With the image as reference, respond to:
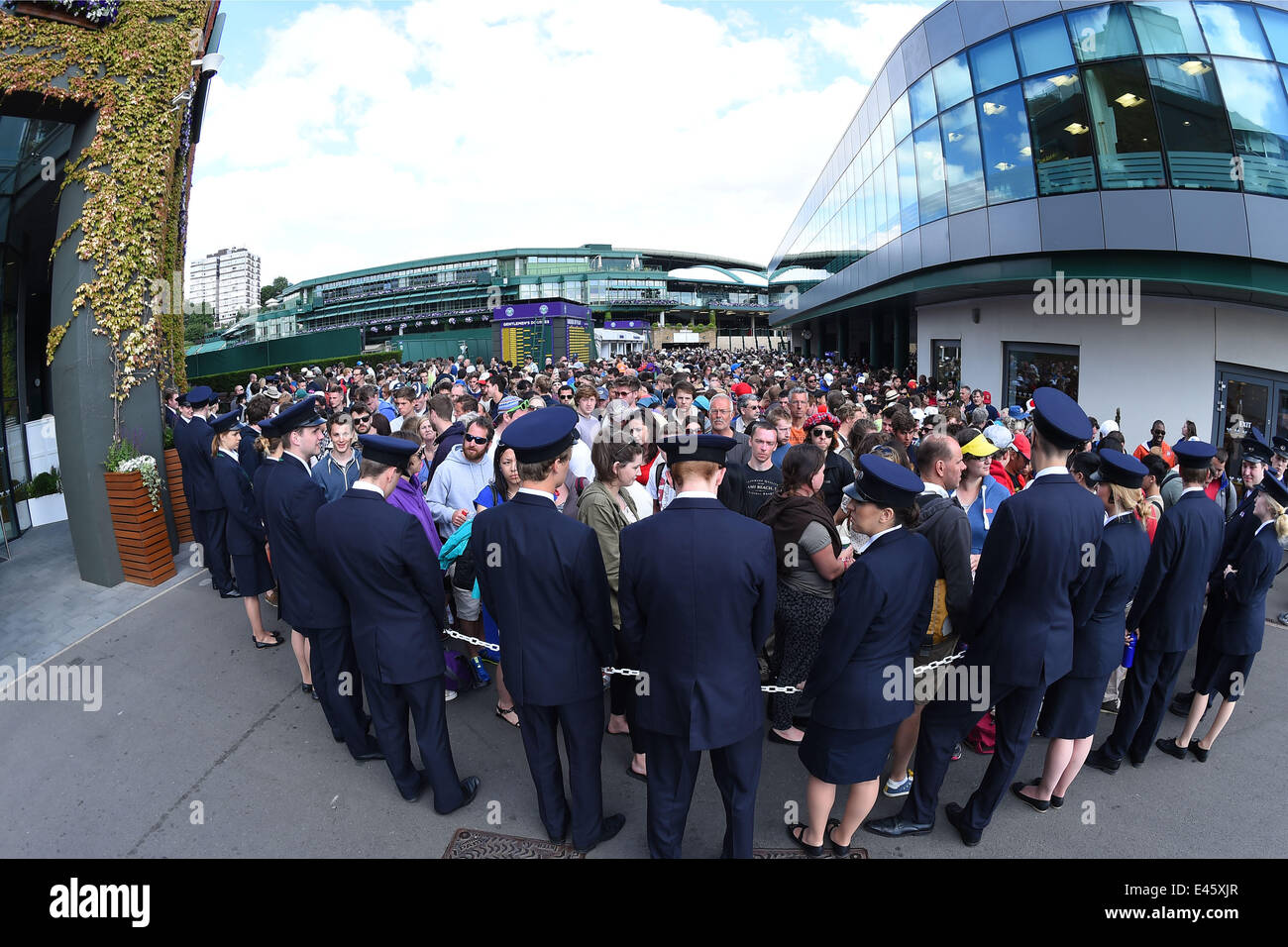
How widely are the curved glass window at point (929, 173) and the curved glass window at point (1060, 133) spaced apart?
296 cm

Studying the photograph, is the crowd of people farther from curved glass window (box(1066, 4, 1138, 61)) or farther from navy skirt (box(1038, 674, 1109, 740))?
curved glass window (box(1066, 4, 1138, 61))

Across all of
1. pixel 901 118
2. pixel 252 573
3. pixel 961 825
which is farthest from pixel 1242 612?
pixel 901 118

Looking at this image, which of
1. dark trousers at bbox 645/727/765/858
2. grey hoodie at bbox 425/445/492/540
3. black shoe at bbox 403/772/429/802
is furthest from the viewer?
grey hoodie at bbox 425/445/492/540

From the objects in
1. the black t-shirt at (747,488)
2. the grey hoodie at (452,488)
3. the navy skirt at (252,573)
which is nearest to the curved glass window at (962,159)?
the black t-shirt at (747,488)

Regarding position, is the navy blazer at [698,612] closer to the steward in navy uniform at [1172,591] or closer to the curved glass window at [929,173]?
the steward in navy uniform at [1172,591]

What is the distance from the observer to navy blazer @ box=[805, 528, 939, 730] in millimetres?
2949

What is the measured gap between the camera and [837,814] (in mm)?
3840

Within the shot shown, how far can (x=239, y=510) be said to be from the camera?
18.5 feet

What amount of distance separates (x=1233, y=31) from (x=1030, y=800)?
12.9 meters

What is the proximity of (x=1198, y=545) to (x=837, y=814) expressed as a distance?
8.72 feet

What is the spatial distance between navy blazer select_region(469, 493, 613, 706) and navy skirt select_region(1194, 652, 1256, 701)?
397 cm

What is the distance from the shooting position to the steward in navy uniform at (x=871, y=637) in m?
2.96

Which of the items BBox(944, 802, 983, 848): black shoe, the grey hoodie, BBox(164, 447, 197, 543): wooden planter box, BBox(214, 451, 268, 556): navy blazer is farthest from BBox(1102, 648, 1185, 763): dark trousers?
BBox(164, 447, 197, 543): wooden planter box

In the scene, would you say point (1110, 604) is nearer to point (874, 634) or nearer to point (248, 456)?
point (874, 634)
